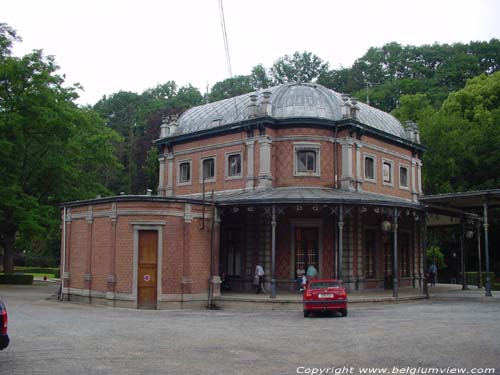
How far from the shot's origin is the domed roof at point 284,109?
28.6m

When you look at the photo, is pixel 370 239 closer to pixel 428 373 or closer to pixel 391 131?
pixel 391 131

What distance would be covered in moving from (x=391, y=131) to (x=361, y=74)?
41764 mm

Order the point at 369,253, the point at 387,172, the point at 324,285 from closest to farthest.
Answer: the point at 324,285 → the point at 369,253 → the point at 387,172

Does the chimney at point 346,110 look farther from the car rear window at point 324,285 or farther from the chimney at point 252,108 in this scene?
the car rear window at point 324,285


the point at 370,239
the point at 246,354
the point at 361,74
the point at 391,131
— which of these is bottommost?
the point at 246,354

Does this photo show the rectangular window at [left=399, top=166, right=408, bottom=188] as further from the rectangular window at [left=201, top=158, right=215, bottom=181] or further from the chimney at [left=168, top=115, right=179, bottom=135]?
the chimney at [left=168, top=115, right=179, bottom=135]

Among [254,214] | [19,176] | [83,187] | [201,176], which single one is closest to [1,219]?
[19,176]

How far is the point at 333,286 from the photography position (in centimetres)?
1947

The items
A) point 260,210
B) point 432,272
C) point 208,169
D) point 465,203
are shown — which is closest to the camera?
point 260,210

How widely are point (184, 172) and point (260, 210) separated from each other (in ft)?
22.3

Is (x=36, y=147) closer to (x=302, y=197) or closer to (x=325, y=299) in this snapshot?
(x=302, y=197)

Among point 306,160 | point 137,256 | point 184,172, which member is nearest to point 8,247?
point 184,172

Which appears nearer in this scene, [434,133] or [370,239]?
[370,239]

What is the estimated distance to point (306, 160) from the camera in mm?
28031
